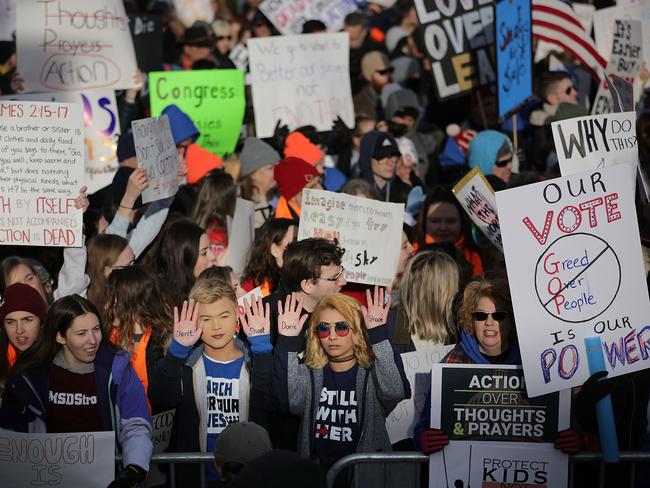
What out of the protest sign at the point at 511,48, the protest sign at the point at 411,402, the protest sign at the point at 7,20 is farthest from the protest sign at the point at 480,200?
the protest sign at the point at 7,20

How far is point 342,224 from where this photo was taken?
7699mm

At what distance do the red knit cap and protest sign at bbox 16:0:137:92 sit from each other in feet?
6.28

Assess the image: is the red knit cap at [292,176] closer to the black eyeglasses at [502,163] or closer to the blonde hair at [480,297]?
the black eyeglasses at [502,163]

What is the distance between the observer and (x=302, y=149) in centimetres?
979

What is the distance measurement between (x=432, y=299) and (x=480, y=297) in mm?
784

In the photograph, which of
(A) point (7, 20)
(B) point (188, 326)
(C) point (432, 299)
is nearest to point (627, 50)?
(C) point (432, 299)

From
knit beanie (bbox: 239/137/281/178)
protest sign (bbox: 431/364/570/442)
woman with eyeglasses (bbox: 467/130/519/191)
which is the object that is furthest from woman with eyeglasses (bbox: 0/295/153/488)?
woman with eyeglasses (bbox: 467/130/519/191)

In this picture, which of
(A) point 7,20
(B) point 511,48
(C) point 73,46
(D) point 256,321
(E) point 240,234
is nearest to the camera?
(D) point 256,321

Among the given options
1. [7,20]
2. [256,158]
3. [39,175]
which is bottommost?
[39,175]

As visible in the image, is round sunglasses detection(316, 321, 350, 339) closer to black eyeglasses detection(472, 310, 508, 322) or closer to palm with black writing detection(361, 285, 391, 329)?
palm with black writing detection(361, 285, 391, 329)

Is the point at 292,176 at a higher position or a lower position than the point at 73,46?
lower

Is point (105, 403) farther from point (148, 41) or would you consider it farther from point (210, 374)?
point (148, 41)

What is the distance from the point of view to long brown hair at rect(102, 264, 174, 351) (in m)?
6.38

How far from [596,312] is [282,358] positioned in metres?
1.61
